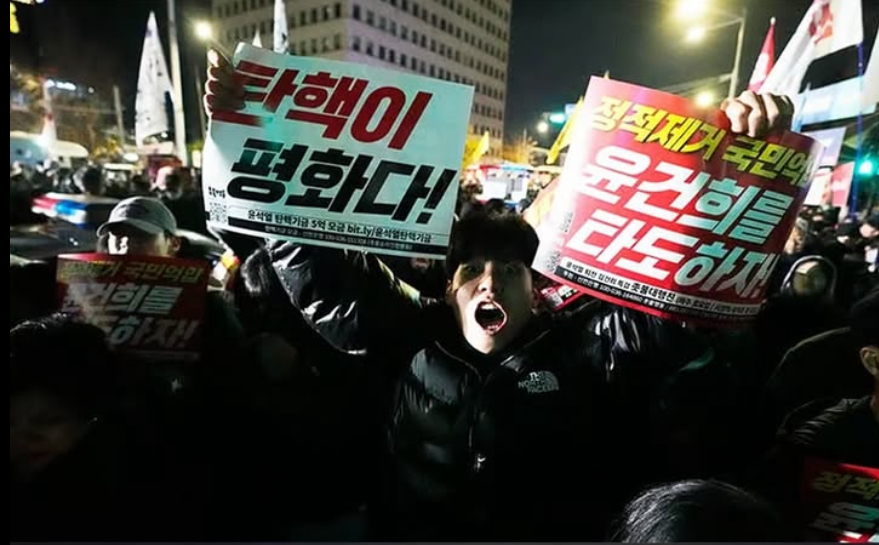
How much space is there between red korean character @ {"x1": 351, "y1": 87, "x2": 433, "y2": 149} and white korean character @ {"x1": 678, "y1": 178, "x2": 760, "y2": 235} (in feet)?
2.48

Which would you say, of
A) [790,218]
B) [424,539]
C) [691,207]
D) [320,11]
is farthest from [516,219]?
[320,11]

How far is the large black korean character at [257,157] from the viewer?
4.34 feet

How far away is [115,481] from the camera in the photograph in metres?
1.30

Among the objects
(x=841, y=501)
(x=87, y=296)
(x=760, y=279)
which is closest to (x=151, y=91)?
(x=87, y=296)

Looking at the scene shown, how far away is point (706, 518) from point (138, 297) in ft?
5.30

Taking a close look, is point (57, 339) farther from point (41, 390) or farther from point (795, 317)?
point (795, 317)

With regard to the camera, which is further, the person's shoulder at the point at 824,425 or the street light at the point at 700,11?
the street light at the point at 700,11

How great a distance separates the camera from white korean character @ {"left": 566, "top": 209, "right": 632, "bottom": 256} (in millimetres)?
1303

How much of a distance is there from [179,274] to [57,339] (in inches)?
14.0

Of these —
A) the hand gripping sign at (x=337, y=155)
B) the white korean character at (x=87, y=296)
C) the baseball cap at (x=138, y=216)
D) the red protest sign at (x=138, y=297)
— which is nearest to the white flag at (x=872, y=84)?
the hand gripping sign at (x=337, y=155)

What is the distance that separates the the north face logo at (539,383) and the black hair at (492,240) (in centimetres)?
33

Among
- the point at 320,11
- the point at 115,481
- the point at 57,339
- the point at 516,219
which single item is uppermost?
the point at 320,11

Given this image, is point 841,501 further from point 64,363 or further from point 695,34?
point 64,363

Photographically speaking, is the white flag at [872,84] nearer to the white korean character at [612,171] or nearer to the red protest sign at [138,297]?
the white korean character at [612,171]
